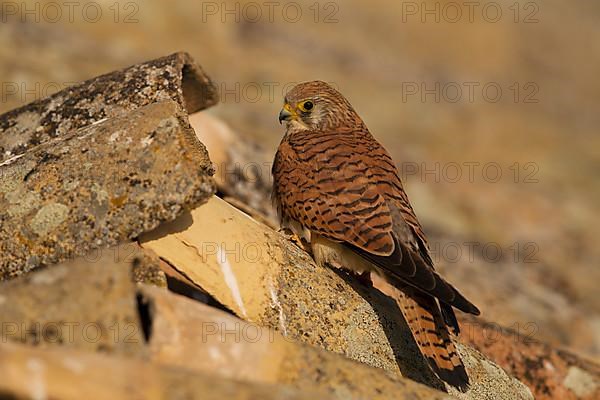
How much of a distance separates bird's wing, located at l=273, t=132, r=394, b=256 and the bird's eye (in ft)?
1.85

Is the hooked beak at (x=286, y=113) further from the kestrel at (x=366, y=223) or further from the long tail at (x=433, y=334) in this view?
the long tail at (x=433, y=334)

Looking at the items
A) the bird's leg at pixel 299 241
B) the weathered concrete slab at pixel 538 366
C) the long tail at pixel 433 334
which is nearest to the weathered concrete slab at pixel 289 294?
the long tail at pixel 433 334

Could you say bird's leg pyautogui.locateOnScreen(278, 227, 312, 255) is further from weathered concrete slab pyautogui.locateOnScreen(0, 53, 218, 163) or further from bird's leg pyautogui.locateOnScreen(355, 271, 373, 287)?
weathered concrete slab pyautogui.locateOnScreen(0, 53, 218, 163)

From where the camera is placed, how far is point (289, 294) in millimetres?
4039

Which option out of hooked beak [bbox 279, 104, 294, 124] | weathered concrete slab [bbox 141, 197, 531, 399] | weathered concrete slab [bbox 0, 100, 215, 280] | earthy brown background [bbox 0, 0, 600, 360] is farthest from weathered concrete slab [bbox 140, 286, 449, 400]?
earthy brown background [bbox 0, 0, 600, 360]

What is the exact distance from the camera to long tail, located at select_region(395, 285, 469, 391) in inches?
160

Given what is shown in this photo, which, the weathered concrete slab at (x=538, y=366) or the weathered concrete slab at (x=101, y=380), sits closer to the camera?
the weathered concrete slab at (x=101, y=380)

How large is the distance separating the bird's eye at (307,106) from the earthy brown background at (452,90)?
2.29m

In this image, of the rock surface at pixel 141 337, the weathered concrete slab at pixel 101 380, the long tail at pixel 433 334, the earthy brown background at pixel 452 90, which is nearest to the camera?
the weathered concrete slab at pixel 101 380

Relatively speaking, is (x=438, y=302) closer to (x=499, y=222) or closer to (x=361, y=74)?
(x=499, y=222)

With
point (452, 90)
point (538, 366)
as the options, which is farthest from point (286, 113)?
point (452, 90)

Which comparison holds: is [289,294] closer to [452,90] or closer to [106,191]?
[106,191]

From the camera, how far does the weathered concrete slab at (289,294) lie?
3.86 m

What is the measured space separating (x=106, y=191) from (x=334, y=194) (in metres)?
1.56
